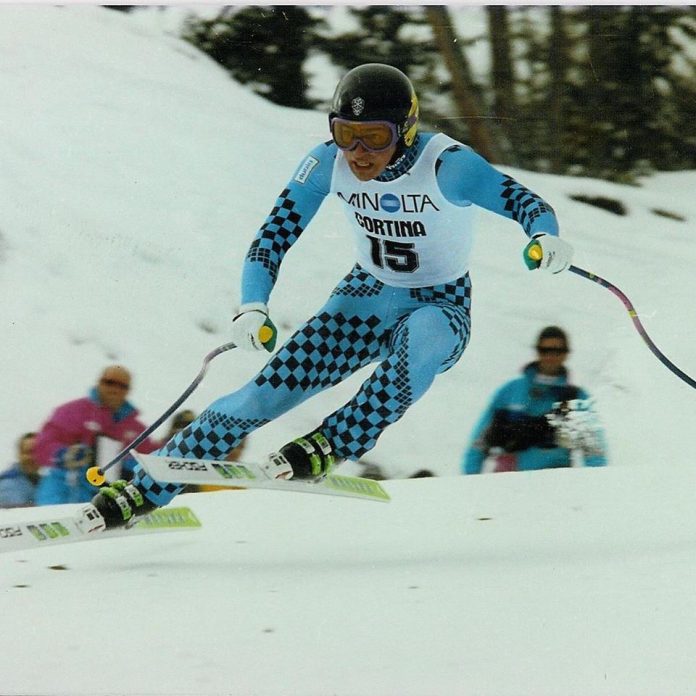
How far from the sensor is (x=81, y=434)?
3.47 m

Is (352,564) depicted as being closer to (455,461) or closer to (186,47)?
(455,461)

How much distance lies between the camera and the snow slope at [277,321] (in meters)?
2.88

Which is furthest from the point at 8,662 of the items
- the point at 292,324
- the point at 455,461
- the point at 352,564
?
the point at 455,461

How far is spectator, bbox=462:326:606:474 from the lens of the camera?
3541mm

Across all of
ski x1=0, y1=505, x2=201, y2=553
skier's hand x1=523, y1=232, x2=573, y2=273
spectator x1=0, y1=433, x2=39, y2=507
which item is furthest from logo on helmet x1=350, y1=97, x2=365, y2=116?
spectator x1=0, y1=433, x2=39, y2=507

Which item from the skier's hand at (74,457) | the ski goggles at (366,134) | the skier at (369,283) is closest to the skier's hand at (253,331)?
the skier at (369,283)

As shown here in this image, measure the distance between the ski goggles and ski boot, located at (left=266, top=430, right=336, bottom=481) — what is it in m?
0.81

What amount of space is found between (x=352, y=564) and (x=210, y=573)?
16.4 inches

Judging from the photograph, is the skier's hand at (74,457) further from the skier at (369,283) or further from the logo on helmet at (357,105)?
the logo on helmet at (357,105)

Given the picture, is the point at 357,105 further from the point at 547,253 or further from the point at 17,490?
the point at 17,490

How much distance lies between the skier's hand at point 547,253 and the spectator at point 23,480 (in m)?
1.89

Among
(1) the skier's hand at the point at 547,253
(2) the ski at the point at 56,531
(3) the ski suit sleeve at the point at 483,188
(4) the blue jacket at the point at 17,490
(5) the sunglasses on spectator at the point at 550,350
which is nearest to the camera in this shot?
(1) the skier's hand at the point at 547,253

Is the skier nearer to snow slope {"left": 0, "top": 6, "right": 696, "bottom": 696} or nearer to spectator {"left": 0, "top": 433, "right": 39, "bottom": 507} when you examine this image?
snow slope {"left": 0, "top": 6, "right": 696, "bottom": 696}

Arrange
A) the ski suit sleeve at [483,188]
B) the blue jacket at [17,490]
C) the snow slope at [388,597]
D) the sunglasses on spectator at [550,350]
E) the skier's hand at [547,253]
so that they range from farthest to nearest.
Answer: the sunglasses on spectator at [550,350] < the blue jacket at [17,490] < the ski suit sleeve at [483,188] < the skier's hand at [547,253] < the snow slope at [388,597]
